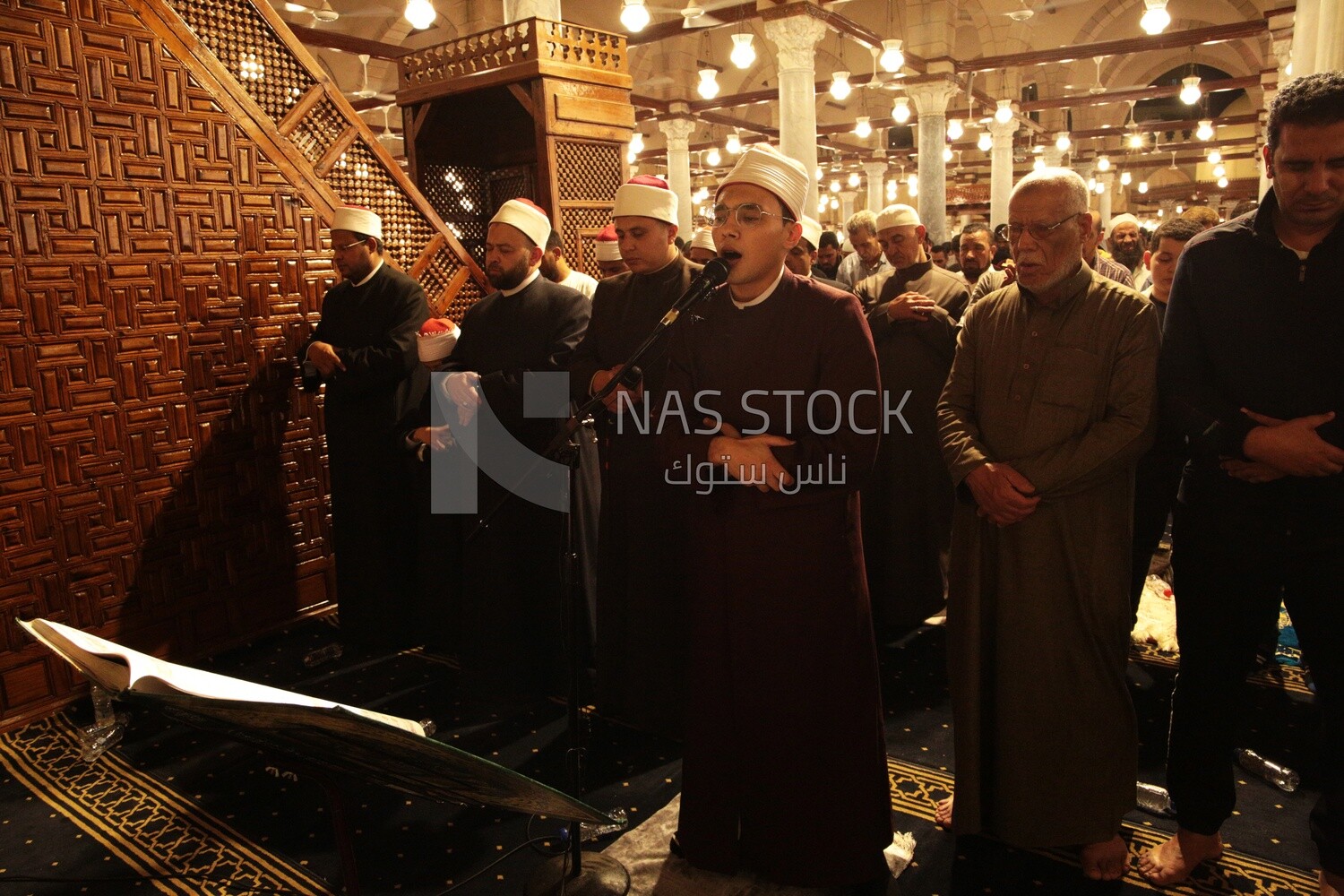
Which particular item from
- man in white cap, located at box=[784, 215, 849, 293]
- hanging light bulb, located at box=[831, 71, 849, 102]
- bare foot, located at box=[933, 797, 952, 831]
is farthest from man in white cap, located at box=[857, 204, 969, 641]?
hanging light bulb, located at box=[831, 71, 849, 102]

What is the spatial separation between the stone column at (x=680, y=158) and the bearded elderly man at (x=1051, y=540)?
47.3 ft

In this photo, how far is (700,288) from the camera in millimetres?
1911

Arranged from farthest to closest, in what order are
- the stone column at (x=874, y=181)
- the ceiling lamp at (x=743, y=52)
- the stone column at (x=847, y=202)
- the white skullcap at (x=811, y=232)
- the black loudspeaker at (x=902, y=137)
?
the stone column at (x=847, y=202)
the black loudspeaker at (x=902, y=137)
the stone column at (x=874, y=181)
the ceiling lamp at (x=743, y=52)
the white skullcap at (x=811, y=232)

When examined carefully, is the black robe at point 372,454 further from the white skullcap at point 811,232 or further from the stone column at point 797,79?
the stone column at point 797,79

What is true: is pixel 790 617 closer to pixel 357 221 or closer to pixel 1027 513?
pixel 1027 513

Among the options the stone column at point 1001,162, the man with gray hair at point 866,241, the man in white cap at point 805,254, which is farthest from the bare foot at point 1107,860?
the stone column at point 1001,162

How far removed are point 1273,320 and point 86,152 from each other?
12.6ft

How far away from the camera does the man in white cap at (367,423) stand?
12.6 feet

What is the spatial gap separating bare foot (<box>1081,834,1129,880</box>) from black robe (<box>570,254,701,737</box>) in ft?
4.11

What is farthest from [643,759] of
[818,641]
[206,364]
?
[206,364]

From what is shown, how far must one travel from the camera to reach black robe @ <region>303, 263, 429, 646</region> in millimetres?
3828

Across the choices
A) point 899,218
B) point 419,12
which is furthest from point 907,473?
point 419,12

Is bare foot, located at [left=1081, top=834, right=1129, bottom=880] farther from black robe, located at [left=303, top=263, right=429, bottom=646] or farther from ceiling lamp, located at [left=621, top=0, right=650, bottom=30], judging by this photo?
ceiling lamp, located at [left=621, top=0, right=650, bottom=30]

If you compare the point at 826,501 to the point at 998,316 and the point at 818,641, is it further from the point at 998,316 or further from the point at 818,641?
the point at 998,316
